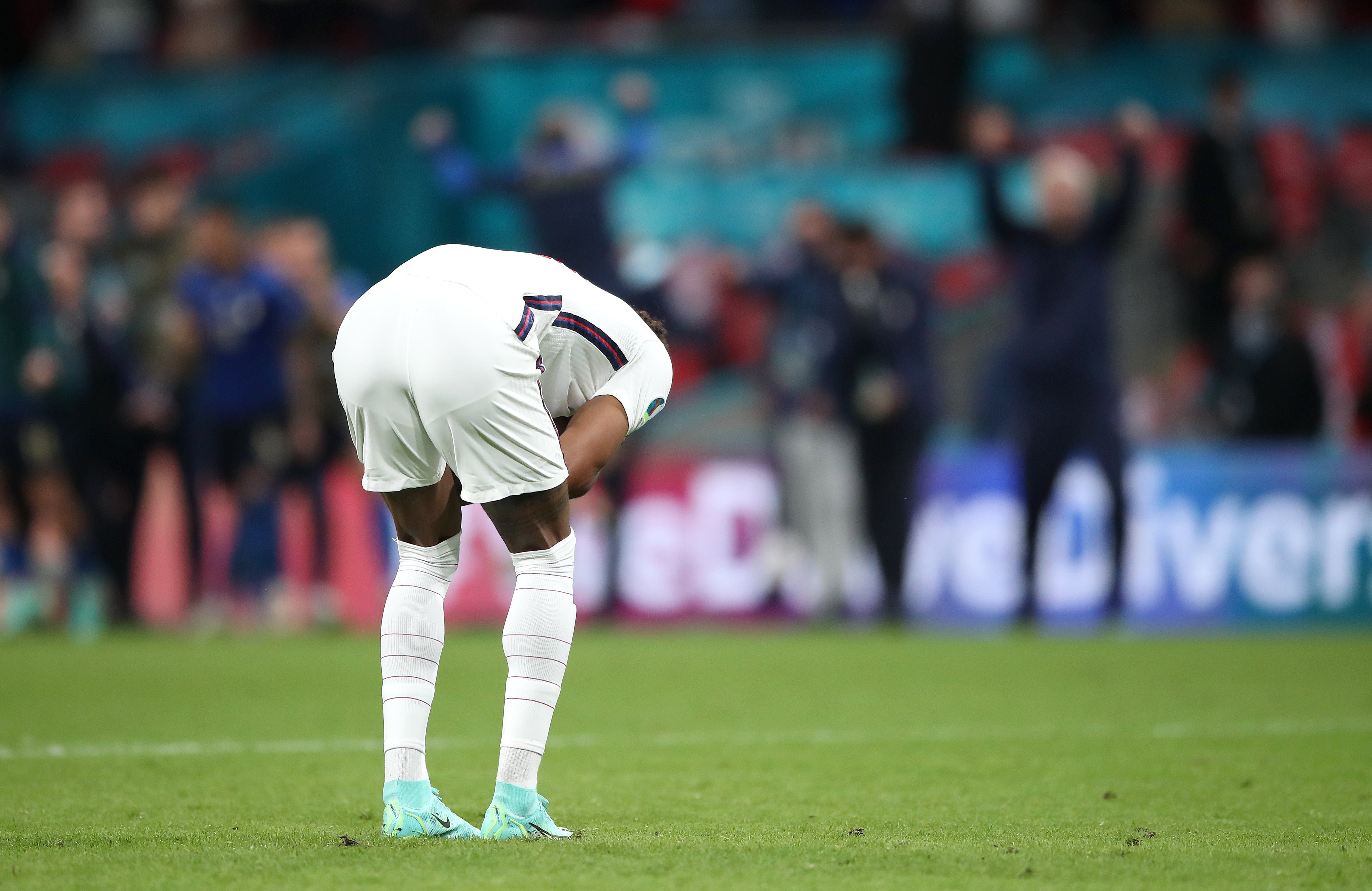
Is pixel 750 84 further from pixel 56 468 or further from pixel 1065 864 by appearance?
pixel 1065 864

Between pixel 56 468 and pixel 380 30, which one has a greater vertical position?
pixel 380 30

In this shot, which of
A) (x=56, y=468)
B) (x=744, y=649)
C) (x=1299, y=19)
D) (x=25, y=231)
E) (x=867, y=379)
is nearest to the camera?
(x=744, y=649)

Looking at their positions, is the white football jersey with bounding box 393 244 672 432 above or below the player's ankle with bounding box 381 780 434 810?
above

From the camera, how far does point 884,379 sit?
1281 centimetres

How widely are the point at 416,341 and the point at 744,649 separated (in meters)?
6.83

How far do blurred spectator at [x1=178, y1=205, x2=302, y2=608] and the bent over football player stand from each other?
8241mm

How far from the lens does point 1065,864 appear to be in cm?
463

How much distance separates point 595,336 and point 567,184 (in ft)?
27.3

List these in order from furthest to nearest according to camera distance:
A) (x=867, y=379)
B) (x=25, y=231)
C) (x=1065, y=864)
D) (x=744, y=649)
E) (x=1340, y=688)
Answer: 1. (x=25, y=231)
2. (x=867, y=379)
3. (x=744, y=649)
4. (x=1340, y=688)
5. (x=1065, y=864)

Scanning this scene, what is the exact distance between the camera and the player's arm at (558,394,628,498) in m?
5.06

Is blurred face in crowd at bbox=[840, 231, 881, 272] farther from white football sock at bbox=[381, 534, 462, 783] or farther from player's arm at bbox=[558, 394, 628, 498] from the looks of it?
white football sock at bbox=[381, 534, 462, 783]

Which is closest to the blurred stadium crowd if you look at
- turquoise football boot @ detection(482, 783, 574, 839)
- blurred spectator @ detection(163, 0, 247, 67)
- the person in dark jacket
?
the person in dark jacket

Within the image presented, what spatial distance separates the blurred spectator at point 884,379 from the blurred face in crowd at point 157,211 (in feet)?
16.6

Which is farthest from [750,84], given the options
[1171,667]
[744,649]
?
[1171,667]
